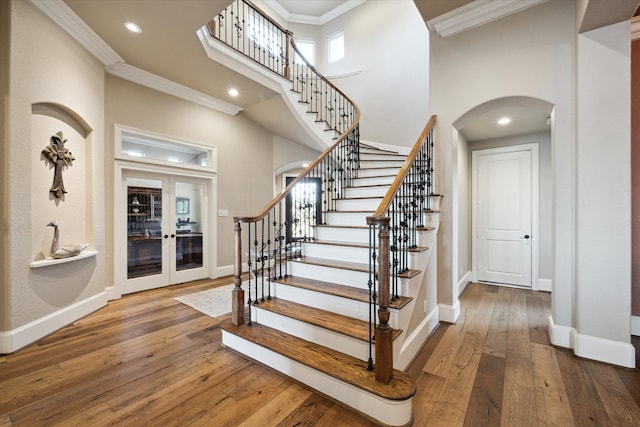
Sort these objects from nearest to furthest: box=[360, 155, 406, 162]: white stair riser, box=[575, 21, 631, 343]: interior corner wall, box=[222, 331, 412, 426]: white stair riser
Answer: box=[222, 331, 412, 426]: white stair riser, box=[575, 21, 631, 343]: interior corner wall, box=[360, 155, 406, 162]: white stair riser

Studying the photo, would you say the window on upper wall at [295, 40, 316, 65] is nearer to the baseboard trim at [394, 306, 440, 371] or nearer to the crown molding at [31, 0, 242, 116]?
the crown molding at [31, 0, 242, 116]

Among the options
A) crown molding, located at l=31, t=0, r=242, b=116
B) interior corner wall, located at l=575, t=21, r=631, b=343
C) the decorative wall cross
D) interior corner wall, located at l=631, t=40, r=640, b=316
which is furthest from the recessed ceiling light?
interior corner wall, located at l=631, t=40, r=640, b=316

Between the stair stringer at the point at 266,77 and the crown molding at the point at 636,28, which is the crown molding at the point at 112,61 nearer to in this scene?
the stair stringer at the point at 266,77

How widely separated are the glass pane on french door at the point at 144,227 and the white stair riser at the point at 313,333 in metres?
2.64

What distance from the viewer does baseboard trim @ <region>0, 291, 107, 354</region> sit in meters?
2.43

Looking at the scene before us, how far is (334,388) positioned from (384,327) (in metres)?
0.56

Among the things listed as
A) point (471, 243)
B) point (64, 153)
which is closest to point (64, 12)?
point (64, 153)

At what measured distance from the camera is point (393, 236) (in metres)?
2.35

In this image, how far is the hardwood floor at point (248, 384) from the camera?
169cm

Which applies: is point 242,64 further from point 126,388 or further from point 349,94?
point 126,388

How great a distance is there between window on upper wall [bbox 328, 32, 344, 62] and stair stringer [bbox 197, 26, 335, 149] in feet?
9.40

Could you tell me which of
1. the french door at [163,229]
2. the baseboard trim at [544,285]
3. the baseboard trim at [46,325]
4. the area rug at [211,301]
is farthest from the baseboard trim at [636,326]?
the baseboard trim at [46,325]

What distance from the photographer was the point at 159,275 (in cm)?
443

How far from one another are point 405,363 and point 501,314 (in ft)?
6.60
